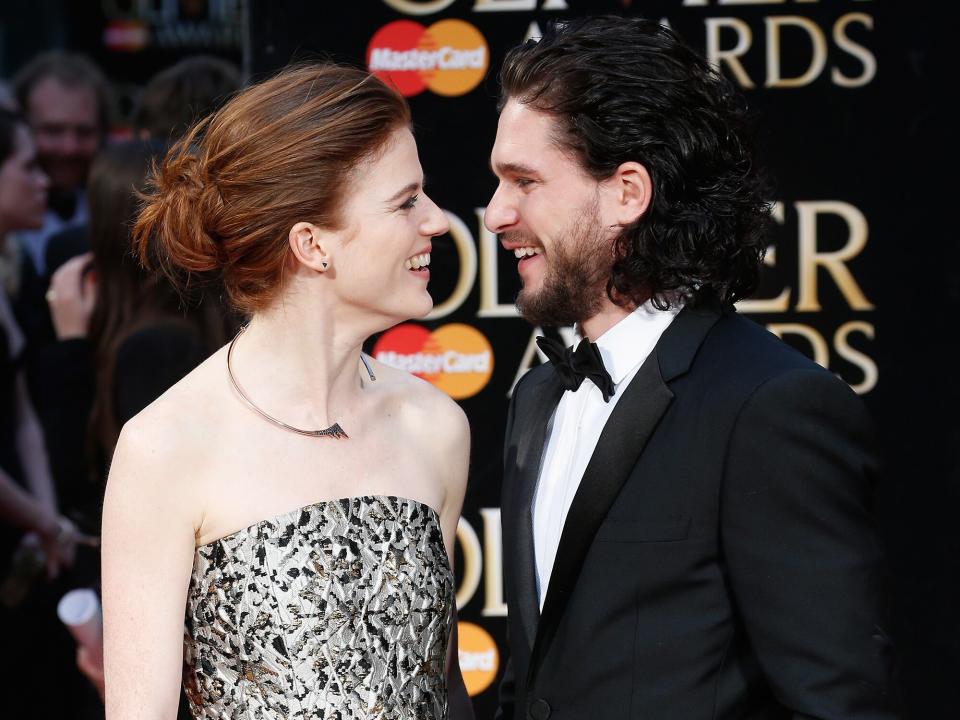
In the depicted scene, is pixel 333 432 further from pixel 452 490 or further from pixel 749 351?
pixel 749 351

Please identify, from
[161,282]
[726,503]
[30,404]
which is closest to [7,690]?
[30,404]

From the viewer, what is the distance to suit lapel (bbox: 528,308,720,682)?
2.03 m

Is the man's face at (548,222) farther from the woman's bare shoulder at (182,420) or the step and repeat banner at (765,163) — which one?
the step and repeat banner at (765,163)

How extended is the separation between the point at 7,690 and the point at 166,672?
2650 millimetres

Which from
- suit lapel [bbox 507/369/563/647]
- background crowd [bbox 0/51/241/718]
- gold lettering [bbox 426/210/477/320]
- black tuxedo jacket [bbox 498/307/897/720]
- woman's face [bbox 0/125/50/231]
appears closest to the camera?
black tuxedo jacket [bbox 498/307/897/720]

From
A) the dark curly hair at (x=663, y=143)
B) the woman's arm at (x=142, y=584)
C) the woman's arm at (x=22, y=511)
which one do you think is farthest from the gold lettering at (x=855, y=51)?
the woman's arm at (x=22, y=511)

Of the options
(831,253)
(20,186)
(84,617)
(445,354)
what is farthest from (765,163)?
(20,186)

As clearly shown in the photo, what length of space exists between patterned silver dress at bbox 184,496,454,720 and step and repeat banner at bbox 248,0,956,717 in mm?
1246

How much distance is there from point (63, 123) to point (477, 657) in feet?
11.9

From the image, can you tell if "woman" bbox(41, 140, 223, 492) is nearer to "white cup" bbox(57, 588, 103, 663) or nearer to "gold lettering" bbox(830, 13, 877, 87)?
"white cup" bbox(57, 588, 103, 663)

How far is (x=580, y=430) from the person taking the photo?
7.42ft

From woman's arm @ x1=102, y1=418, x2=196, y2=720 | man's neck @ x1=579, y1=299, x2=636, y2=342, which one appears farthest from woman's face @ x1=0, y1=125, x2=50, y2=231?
man's neck @ x1=579, y1=299, x2=636, y2=342

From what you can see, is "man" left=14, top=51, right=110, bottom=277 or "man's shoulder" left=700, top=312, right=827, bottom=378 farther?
"man" left=14, top=51, right=110, bottom=277

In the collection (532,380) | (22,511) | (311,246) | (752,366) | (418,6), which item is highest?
(418,6)
